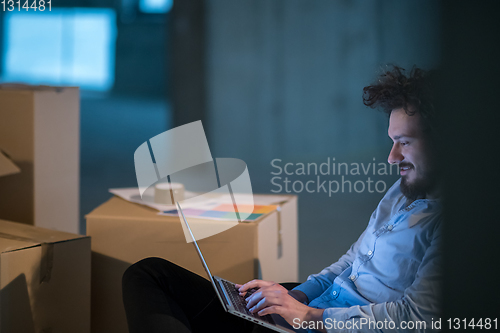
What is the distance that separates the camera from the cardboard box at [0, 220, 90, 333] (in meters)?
0.91

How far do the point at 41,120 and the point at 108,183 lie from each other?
139 cm

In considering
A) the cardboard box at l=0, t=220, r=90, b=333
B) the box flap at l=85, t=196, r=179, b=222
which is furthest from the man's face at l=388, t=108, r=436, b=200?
the cardboard box at l=0, t=220, r=90, b=333

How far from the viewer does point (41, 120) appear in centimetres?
130

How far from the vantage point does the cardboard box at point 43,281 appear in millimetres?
912

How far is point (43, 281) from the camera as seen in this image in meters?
0.97

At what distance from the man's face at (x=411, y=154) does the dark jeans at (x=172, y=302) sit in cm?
33

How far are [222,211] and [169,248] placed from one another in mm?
152

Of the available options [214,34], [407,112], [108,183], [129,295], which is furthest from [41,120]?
[108,183]

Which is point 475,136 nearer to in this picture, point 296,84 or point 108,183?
point 296,84

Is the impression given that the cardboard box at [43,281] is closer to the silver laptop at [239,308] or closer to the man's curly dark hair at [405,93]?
the silver laptop at [239,308]

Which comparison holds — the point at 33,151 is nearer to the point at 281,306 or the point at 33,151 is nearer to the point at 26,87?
the point at 26,87

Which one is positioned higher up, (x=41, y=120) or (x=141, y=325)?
(x=41, y=120)

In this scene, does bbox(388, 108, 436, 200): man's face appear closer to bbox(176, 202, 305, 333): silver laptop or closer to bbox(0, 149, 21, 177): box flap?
bbox(176, 202, 305, 333): silver laptop

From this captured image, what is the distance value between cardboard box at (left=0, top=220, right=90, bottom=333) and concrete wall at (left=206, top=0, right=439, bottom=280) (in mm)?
427
